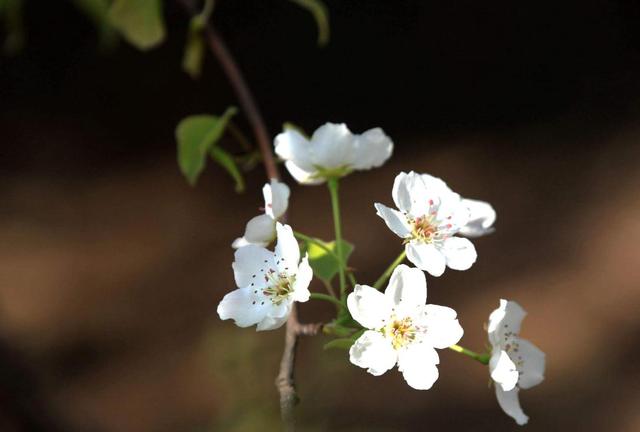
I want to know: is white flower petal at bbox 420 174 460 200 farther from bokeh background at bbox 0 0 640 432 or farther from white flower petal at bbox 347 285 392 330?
bokeh background at bbox 0 0 640 432

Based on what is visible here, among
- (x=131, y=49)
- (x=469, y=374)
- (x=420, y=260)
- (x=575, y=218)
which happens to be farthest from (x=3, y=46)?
(x=420, y=260)

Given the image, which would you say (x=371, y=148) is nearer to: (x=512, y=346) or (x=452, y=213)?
(x=452, y=213)

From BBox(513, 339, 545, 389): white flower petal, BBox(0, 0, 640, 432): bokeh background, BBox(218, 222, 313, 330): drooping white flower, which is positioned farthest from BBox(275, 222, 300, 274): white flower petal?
BBox(0, 0, 640, 432): bokeh background

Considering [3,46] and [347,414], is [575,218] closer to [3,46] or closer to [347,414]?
[347,414]

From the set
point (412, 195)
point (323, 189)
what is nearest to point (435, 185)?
point (412, 195)

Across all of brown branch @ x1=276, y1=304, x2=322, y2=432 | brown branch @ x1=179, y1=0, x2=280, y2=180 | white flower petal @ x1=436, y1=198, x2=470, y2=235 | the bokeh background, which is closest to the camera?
brown branch @ x1=276, y1=304, x2=322, y2=432
